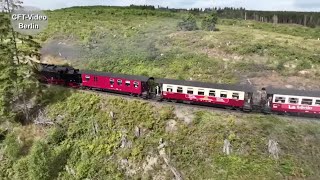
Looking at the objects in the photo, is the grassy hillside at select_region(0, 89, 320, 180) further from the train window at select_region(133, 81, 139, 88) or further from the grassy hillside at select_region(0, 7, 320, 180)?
the train window at select_region(133, 81, 139, 88)

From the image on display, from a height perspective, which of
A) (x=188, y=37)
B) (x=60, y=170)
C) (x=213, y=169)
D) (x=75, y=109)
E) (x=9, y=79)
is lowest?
(x=60, y=170)

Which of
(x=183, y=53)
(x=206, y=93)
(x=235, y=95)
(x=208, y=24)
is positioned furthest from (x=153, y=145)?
(x=208, y=24)

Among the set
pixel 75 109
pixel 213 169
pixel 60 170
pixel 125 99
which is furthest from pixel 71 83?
pixel 213 169

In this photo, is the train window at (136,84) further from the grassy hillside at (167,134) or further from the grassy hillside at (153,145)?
the grassy hillside at (167,134)

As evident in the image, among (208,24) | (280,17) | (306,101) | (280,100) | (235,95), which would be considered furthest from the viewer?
(280,17)

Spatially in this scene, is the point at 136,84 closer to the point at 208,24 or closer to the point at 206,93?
the point at 206,93

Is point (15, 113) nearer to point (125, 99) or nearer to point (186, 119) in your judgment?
point (125, 99)

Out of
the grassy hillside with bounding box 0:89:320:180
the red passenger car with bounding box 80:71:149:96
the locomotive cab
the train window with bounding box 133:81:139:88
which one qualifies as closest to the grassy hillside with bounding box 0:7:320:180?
the grassy hillside with bounding box 0:89:320:180
